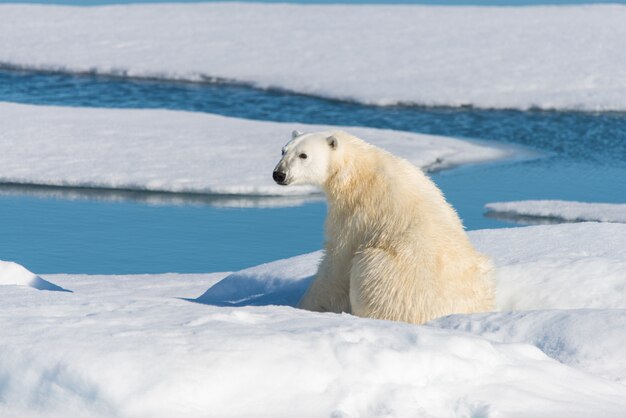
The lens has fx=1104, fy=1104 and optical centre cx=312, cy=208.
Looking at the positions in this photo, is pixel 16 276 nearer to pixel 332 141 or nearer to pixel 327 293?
pixel 327 293

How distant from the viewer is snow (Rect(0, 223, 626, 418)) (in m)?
2.53

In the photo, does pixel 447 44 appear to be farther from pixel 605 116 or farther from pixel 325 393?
pixel 325 393

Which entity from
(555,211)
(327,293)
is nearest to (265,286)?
(327,293)

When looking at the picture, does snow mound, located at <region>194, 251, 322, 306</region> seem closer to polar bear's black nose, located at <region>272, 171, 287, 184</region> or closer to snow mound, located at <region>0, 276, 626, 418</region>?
polar bear's black nose, located at <region>272, 171, 287, 184</region>

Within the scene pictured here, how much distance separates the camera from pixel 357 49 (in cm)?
1444

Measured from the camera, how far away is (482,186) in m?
9.04

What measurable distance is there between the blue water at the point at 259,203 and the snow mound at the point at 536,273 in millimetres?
2048

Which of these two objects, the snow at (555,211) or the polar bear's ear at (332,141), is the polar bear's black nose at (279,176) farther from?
the snow at (555,211)

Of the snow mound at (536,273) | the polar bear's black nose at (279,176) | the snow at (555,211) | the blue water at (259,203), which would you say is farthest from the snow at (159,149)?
the polar bear's black nose at (279,176)

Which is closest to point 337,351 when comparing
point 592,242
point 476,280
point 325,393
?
point 325,393

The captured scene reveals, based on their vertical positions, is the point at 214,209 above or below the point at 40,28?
below

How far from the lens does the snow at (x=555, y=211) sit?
778 cm

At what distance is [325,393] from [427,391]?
257 mm

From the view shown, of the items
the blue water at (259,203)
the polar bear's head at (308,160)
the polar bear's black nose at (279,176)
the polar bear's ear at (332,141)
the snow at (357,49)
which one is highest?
the snow at (357,49)
